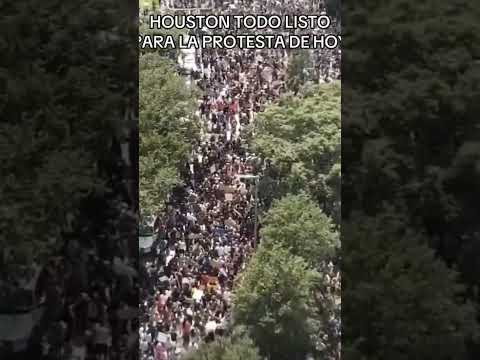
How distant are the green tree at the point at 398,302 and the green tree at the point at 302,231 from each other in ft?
2.06

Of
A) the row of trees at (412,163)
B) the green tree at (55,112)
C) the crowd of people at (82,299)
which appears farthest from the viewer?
the crowd of people at (82,299)

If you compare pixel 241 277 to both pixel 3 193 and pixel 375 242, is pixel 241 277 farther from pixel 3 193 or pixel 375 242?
pixel 3 193

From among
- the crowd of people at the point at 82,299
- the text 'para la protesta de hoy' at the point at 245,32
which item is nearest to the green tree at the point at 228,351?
the crowd of people at the point at 82,299

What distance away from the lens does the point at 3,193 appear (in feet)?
90.0

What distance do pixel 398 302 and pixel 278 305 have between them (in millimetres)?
3297

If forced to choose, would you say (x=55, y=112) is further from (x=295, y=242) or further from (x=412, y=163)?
(x=412, y=163)

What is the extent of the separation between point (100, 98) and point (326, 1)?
7.50 meters

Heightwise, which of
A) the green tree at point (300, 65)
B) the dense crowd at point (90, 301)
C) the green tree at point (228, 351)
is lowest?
the green tree at point (228, 351)

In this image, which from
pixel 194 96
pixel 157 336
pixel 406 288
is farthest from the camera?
pixel 194 96

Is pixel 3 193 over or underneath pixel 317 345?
over

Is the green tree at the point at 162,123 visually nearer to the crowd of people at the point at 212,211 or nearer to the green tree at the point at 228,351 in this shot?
the crowd of people at the point at 212,211

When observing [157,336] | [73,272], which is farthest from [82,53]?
[157,336]

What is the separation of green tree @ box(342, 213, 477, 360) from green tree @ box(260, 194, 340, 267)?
0.63 m

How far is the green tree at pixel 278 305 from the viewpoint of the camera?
27.9m
